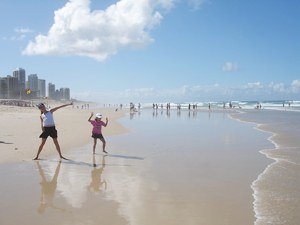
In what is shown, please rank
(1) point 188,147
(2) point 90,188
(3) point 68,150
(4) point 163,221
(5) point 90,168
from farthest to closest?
(1) point 188,147
(3) point 68,150
(5) point 90,168
(2) point 90,188
(4) point 163,221

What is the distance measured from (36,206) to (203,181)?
155 inches

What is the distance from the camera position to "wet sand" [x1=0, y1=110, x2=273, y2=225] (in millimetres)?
6047

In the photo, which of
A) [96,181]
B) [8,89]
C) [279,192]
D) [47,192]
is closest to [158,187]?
[96,181]

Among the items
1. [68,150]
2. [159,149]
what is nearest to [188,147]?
[159,149]

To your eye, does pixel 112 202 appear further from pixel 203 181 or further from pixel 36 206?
pixel 203 181

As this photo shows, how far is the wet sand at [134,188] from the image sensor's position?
19.8 ft

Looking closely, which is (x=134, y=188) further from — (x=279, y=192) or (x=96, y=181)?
(x=279, y=192)

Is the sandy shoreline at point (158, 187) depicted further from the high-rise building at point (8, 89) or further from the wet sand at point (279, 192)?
the high-rise building at point (8, 89)

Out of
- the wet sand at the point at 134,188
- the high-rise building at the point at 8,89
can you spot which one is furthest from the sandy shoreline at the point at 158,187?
the high-rise building at the point at 8,89

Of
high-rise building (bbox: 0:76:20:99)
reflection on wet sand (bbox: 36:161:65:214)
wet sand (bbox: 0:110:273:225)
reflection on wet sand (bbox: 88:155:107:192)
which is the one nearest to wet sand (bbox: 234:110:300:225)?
wet sand (bbox: 0:110:273:225)

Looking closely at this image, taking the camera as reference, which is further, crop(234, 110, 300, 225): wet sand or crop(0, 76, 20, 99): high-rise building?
crop(0, 76, 20, 99): high-rise building

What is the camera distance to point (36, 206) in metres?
6.50

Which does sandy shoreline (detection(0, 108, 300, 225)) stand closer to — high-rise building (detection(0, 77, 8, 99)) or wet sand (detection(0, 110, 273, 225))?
wet sand (detection(0, 110, 273, 225))

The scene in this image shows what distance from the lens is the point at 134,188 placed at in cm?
789
